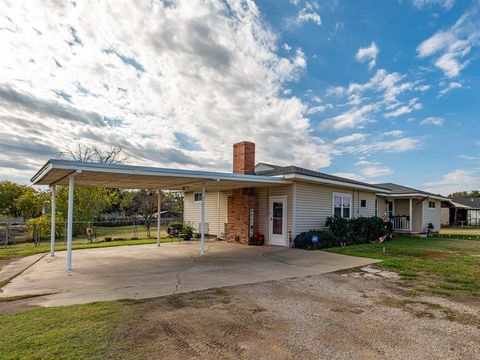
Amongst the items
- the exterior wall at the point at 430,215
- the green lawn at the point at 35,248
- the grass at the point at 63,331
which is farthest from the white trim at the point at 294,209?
the exterior wall at the point at 430,215

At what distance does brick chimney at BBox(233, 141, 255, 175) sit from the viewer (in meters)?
13.2

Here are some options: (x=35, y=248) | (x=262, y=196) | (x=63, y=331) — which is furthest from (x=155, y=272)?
(x=35, y=248)

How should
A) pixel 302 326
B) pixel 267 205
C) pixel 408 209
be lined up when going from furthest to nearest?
pixel 408 209 → pixel 267 205 → pixel 302 326

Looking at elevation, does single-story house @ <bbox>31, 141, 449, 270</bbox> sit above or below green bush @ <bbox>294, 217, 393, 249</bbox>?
above

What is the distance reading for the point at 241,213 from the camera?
13789 millimetres

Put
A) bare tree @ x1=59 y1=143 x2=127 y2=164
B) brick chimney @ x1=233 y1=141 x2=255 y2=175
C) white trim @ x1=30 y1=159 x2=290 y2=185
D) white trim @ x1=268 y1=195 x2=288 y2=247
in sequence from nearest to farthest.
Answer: white trim @ x1=30 y1=159 x2=290 y2=185 → white trim @ x1=268 y1=195 x2=288 y2=247 → brick chimney @ x1=233 y1=141 x2=255 y2=175 → bare tree @ x1=59 y1=143 x2=127 y2=164

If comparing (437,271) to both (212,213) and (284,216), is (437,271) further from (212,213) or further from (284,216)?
(212,213)

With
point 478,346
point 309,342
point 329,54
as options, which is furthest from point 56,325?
point 329,54

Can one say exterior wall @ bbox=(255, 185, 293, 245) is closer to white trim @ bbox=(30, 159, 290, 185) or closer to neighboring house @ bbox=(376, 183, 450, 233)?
white trim @ bbox=(30, 159, 290, 185)

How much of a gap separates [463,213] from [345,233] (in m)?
36.8

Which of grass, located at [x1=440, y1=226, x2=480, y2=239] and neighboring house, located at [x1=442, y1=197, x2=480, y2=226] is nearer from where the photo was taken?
grass, located at [x1=440, y1=226, x2=480, y2=239]

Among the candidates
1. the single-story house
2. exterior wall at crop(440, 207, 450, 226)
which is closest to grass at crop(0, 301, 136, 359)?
the single-story house

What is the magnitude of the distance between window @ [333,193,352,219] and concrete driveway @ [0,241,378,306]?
4598 mm

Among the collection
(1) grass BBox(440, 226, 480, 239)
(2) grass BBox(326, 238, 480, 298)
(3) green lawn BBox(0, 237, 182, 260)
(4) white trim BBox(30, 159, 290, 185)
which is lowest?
(1) grass BBox(440, 226, 480, 239)
